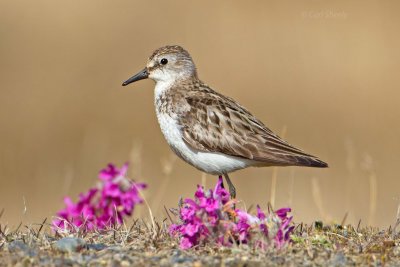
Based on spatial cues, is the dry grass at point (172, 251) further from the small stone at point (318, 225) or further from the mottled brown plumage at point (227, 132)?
the mottled brown plumage at point (227, 132)

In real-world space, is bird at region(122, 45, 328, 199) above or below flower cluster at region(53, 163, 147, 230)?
above

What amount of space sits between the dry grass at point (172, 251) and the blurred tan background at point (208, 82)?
5015 mm

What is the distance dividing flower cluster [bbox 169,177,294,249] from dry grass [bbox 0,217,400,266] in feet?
0.28

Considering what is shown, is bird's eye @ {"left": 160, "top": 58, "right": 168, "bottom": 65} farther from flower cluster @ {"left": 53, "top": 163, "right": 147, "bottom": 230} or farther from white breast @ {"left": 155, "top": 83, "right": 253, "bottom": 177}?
flower cluster @ {"left": 53, "top": 163, "right": 147, "bottom": 230}

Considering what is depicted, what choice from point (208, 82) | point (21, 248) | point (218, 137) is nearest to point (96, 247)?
point (21, 248)

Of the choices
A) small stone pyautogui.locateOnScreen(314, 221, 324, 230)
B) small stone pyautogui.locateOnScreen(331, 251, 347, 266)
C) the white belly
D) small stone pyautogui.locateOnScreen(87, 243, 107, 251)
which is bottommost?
small stone pyautogui.locateOnScreen(87, 243, 107, 251)

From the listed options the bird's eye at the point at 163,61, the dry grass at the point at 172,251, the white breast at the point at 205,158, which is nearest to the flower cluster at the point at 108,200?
the white breast at the point at 205,158

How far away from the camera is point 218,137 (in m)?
8.80

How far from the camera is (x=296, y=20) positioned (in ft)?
76.7

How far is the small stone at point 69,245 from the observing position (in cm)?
650

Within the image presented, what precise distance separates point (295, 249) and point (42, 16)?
63.1ft

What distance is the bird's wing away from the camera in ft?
28.1

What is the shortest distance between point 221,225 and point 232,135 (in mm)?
2270

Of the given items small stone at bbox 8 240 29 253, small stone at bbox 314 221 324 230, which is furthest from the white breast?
small stone at bbox 8 240 29 253
